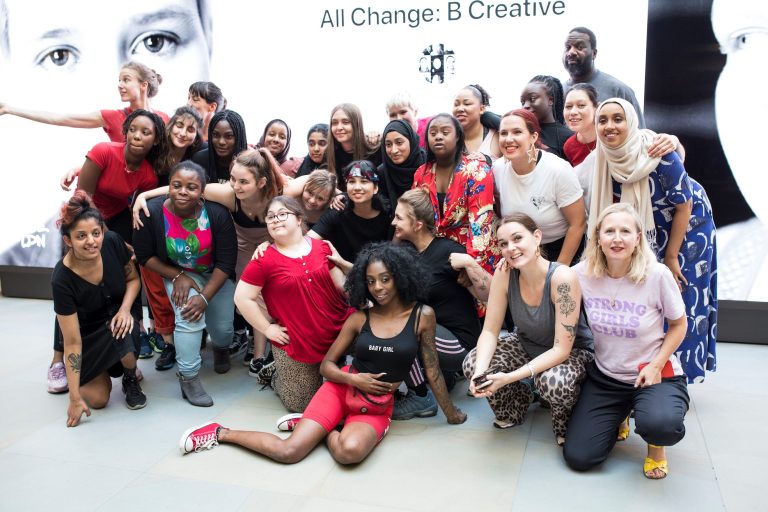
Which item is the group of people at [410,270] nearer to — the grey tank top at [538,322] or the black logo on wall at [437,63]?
the grey tank top at [538,322]

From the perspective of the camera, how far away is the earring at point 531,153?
3.26 meters

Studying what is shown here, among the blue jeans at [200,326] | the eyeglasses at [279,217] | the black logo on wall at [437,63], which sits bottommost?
the blue jeans at [200,326]

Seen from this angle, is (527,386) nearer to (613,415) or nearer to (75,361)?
(613,415)

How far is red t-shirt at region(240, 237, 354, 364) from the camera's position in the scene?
3359 mm

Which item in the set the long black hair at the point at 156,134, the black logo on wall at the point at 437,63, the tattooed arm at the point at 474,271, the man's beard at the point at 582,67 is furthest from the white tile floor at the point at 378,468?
the black logo on wall at the point at 437,63

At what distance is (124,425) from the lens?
130 inches

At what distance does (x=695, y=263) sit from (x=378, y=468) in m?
1.92

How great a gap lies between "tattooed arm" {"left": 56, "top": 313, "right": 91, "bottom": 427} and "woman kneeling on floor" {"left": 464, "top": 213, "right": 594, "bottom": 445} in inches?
80.1

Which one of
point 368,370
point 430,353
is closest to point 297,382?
point 368,370

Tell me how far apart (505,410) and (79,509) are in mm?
1964

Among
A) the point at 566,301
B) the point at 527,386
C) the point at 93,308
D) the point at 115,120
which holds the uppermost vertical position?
the point at 115,120

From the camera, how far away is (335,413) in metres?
3.00

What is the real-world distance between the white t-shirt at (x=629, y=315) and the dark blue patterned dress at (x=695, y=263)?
51 cm

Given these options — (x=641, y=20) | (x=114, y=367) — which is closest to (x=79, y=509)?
(x=114, y=367)
